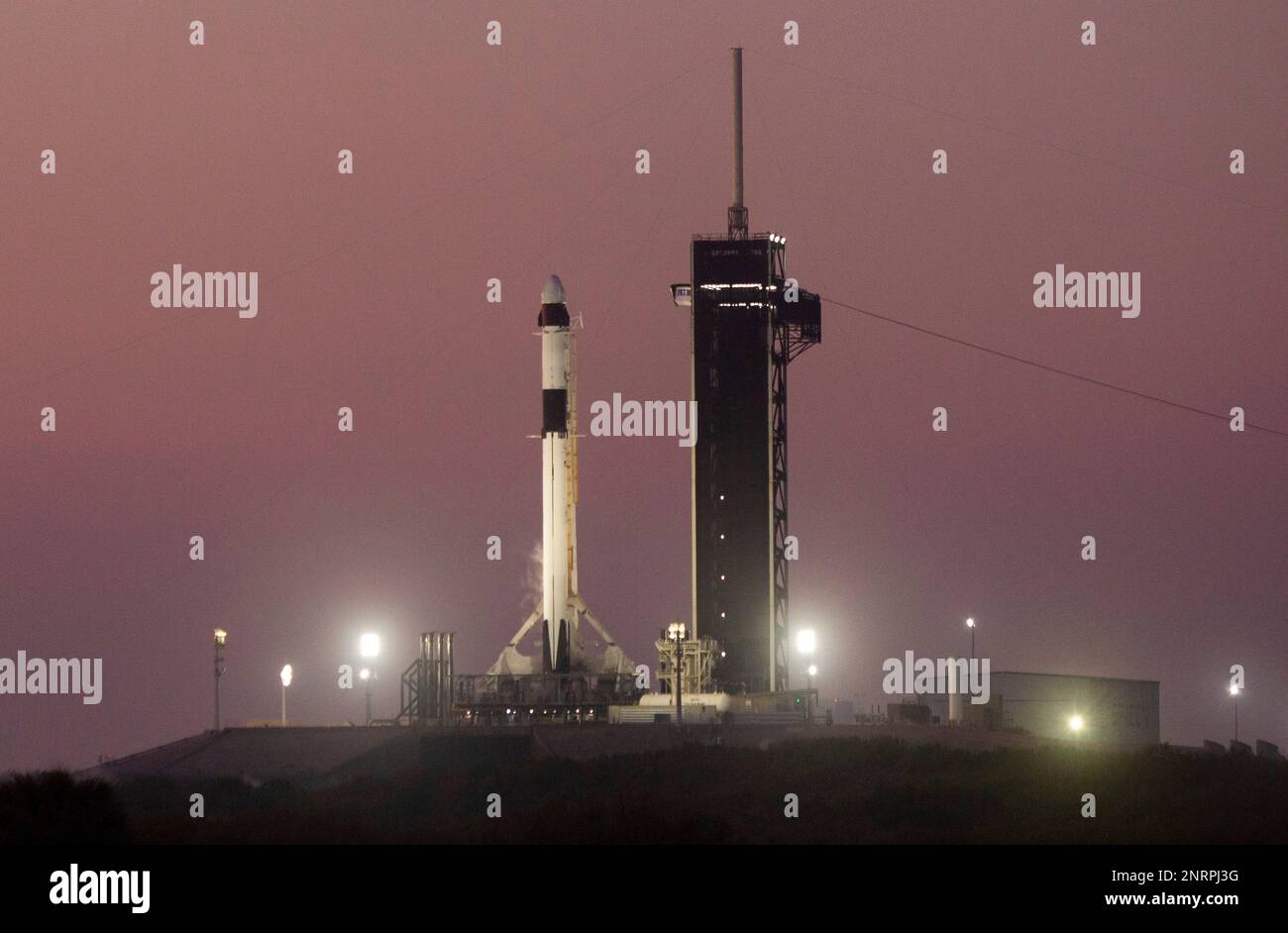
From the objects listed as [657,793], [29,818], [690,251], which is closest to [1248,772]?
[657,793]

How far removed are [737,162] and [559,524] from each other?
14288 mm

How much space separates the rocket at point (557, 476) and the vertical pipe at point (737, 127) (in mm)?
7165

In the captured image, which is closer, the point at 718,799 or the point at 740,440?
the point at 718,799

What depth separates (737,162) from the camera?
75.1 m

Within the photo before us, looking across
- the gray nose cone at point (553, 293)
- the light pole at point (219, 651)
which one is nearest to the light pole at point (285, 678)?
the light pole at point (219, 651)

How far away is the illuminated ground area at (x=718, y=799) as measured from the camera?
41.3 meters

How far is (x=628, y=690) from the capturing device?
7350cm

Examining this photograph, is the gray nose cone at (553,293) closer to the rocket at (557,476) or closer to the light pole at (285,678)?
the rocket at (557,476)

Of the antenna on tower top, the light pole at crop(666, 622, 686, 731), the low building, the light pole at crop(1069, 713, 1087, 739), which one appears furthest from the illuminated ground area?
the antenna on tower top

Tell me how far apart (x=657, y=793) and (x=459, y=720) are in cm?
2380

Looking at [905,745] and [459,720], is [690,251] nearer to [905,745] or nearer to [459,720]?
[459,720]

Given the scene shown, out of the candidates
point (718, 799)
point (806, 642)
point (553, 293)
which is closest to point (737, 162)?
point (553, 293)

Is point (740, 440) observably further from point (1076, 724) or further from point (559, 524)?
point (1076, 724)

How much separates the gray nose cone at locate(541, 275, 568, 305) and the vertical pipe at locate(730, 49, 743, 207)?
6942 millimetres
